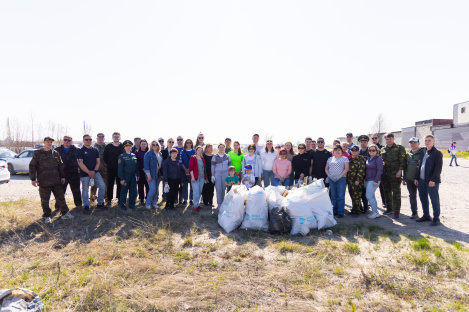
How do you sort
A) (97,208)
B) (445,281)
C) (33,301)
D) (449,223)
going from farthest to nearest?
(97,208) < (449,223) < (445,281) < (33,301)

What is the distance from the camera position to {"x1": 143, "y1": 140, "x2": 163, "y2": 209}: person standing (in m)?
6.26

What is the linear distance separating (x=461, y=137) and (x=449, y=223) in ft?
121

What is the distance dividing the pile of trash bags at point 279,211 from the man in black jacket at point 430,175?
208 cm

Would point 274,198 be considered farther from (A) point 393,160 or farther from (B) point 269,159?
(A) point 393,160

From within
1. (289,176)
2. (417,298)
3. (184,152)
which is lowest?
(417,298)

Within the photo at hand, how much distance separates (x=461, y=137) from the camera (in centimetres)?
3216

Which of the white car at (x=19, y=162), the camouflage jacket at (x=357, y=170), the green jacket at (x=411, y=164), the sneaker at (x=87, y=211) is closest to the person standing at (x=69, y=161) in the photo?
the sneaker at (x=87, y=211)

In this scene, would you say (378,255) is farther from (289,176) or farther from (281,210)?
(289,176)

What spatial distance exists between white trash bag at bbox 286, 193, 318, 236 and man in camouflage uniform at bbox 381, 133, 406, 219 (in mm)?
2383

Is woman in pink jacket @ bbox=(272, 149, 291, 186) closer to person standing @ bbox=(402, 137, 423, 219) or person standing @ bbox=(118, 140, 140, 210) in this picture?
person standing @ bbox=(402, 137, 423, 219)

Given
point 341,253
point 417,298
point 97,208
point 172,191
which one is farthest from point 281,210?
point 97,208

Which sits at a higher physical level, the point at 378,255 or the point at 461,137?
the point at 461,137

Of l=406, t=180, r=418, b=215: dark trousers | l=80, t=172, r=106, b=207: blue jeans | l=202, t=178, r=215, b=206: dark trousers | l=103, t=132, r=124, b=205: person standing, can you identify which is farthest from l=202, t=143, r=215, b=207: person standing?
l=406, t=180, r=418, b=215: dark trousers

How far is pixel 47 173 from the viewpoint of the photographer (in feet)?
17.5
